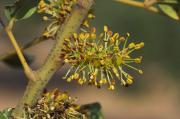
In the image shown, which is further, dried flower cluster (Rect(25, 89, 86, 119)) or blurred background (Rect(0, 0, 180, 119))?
blurred background (Rect(0, 0, 180, 119))

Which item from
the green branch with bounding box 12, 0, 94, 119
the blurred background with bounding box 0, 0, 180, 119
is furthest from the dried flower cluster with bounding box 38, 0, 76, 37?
the blurred background with bounding box 0, 0, 180, 119

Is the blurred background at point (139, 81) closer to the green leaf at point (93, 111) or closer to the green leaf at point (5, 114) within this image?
the green leaf at point (93, 111)

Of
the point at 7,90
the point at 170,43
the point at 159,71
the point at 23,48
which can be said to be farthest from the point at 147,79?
the point at 23,48

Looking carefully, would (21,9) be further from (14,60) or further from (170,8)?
(170,8)

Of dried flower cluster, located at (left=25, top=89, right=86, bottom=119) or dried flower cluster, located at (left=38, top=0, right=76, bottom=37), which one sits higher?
dried flower cluster, located at (left=38, top=0, right=76, bottom=37)

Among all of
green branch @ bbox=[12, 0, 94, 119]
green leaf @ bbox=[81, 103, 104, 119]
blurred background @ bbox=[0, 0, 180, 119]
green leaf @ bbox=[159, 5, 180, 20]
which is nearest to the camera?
green branch @ bbox=[12, 0, 94, 119]

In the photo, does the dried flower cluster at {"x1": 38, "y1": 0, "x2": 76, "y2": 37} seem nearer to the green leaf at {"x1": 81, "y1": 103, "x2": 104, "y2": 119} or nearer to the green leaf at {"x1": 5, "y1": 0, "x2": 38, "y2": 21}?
the green leaf at {"x1": 5, "y1": 0, "x2": 38, "y2": 21}
